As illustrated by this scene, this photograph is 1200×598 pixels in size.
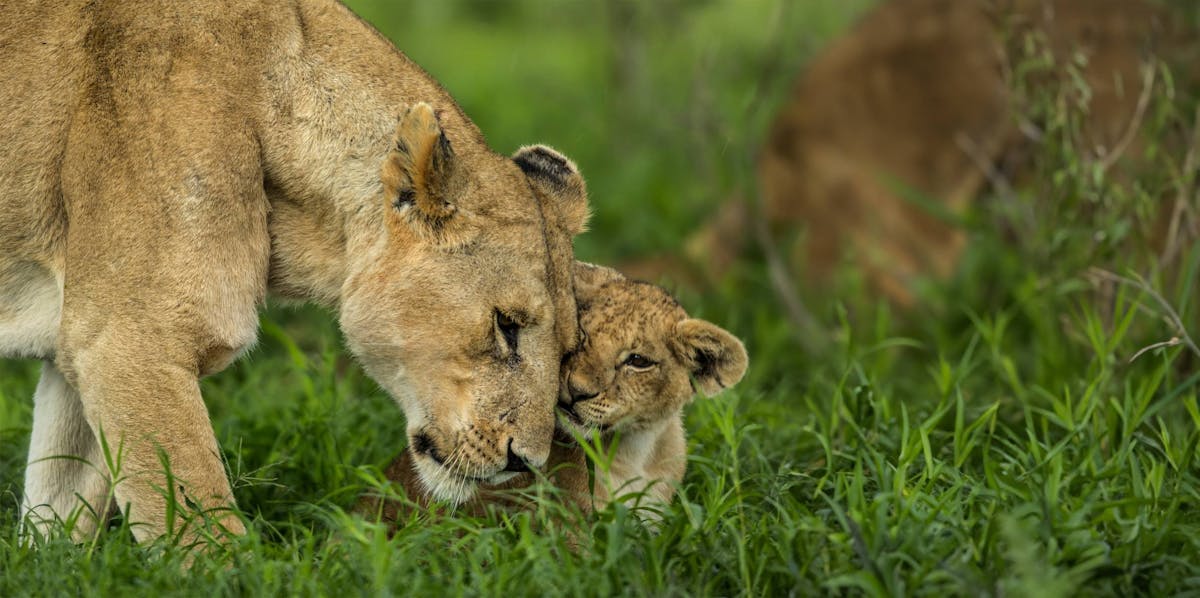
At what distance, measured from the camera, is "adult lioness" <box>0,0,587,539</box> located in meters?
4.25

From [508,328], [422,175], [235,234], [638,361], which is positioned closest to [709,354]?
[638,361]

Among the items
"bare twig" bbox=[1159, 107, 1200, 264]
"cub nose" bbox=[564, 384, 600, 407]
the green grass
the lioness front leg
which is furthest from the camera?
"bare twig" bbox=[1159, 107, 1200, 264]

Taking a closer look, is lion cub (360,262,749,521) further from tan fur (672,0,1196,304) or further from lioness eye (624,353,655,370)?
tan fur (672,0,1196,304)

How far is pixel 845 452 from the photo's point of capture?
504 centimetres

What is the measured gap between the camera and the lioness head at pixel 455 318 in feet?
14.5

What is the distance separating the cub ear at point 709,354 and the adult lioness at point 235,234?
0.35 metres

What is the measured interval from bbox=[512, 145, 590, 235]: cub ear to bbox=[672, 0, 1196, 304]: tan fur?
256cm

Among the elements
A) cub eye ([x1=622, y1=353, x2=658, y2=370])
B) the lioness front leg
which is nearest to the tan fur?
cub eye ([x1=622, y1=353, x2=658, y2=370])

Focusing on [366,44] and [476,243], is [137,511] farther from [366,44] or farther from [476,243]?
[366,44]

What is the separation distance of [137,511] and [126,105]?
3.80 ft

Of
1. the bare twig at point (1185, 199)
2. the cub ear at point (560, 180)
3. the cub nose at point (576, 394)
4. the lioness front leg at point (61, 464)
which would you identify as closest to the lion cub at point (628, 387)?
the cub nose at point (576, 394)

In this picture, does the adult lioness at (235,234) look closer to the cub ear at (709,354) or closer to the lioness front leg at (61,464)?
the lioness front leg at (61,464)

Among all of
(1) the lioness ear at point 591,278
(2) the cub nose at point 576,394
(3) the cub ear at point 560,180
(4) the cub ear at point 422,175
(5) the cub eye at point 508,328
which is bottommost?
(2) the cub nose at point 576,394

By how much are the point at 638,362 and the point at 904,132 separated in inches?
147
